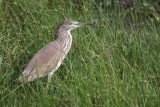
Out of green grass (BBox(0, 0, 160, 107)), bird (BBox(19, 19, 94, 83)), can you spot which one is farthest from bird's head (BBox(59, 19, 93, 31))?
green grass (BBox(0, 0, 160, 107))

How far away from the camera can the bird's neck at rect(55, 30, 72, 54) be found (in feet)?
16.1

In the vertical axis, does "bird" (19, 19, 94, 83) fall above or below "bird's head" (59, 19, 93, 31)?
below

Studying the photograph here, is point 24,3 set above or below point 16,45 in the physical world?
above

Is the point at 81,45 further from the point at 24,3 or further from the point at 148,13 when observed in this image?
the point at 148,13

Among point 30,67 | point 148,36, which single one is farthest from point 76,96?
point 148,36

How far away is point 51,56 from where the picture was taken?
4.62 meters

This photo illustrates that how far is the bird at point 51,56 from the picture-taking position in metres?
4.33

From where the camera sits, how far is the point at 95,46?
4.98 meters

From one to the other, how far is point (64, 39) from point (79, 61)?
1.51 ft

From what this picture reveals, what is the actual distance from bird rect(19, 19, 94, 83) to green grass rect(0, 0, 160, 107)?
12cm

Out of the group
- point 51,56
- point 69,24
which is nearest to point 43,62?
point 51,56

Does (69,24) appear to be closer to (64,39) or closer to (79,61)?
(64,39)

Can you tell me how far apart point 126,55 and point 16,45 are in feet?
4.69

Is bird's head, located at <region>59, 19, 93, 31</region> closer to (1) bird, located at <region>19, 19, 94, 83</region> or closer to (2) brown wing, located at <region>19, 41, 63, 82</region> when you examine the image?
(1) bird, located at <region>19, 19, 94, 83</region>
